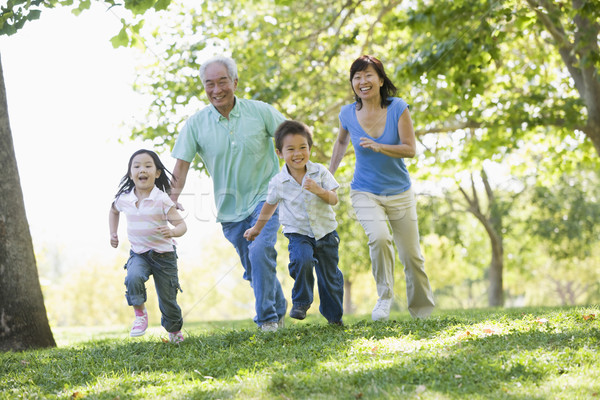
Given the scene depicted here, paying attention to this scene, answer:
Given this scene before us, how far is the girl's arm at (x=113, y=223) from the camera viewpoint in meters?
5.61

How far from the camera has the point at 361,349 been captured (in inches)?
186

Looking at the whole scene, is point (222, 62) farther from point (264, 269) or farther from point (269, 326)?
point (269, 326)

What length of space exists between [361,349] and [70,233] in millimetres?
66996

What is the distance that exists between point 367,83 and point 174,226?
2306 mm

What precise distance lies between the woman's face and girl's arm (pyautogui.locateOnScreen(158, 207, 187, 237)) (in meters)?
2.14

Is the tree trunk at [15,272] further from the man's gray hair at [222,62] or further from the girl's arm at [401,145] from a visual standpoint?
the girl's arm at [401,145]

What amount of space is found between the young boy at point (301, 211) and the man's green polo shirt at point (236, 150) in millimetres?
474

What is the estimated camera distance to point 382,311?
241 inches

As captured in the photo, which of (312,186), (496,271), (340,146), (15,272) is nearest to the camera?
(312,186)

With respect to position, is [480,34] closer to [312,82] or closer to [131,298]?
[312,82]

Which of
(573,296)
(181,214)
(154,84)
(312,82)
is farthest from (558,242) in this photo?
(573,296)

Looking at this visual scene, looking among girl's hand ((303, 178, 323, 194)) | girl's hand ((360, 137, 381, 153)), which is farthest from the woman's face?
girl's hand ((303, 178, 323, 194))

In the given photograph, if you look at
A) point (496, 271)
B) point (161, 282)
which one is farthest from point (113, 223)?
point (496, 271)

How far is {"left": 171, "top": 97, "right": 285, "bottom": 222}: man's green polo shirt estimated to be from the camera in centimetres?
622
